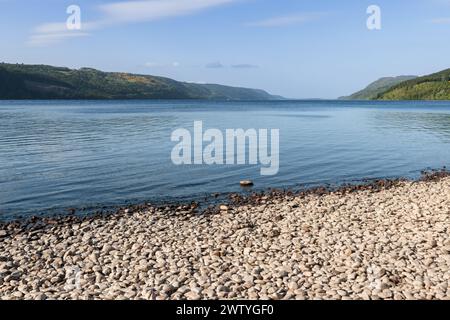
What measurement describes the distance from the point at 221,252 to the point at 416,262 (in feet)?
22.7

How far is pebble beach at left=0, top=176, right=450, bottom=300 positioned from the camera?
1275cm

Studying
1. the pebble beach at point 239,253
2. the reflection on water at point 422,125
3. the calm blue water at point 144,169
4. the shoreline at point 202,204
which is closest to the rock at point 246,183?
the calm blue water at point 144,169

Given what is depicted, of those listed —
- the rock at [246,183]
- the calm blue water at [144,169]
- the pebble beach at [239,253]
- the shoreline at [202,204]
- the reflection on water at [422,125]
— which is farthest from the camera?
the reflection on water at [422,125]

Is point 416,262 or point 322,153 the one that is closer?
point 416,262

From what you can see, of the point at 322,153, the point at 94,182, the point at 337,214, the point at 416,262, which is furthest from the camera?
the point at 322,153

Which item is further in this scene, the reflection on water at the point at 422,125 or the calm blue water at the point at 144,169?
the reflection on water at the point at 422,125

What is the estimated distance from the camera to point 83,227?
1975 cm

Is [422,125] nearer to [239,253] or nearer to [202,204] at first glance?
[202,204]

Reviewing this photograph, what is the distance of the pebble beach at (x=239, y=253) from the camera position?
12.8 m

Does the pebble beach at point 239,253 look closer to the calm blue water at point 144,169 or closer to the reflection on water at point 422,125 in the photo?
the calm blue water at point 144,169

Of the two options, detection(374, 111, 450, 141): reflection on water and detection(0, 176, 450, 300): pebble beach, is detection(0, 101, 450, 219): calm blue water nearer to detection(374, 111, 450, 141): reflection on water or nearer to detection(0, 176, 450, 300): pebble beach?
detection(0, 176, 450, 300): pebble beach
